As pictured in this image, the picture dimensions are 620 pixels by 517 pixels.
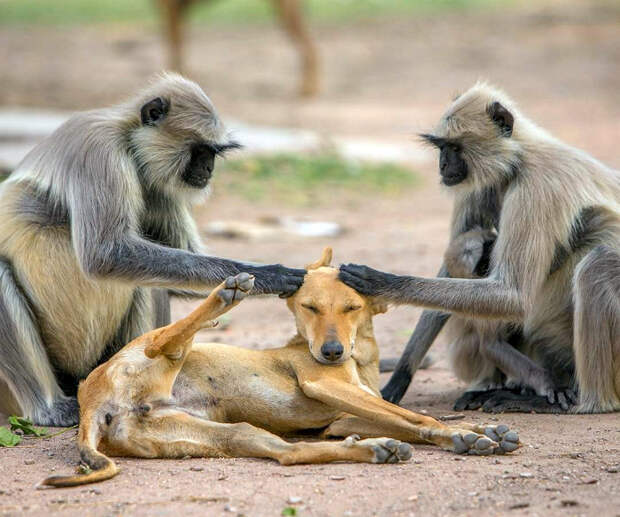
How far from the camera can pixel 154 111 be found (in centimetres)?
545

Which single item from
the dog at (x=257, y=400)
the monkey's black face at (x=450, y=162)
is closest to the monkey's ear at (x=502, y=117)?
the monkey's black face at (x=450, y=162)

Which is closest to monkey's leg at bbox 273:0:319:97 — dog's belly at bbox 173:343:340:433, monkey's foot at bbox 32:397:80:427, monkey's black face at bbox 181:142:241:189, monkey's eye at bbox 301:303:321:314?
monkey's black face at bbox 181:142:241:189

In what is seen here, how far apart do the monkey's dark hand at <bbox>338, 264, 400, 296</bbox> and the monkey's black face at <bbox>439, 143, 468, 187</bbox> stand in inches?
28.0

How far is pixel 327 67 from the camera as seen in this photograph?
22.2 m

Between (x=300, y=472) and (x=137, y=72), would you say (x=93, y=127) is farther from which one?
(x=137, y=72)

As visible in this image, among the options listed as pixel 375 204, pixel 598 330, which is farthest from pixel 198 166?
pixel 375 204

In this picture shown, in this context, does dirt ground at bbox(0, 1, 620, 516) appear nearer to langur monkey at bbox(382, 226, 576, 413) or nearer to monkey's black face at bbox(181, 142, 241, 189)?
langur monkey at bbox(382, 226, 576, 413)

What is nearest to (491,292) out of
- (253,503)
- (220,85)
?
(253,503)

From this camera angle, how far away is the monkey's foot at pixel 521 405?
17.7ft

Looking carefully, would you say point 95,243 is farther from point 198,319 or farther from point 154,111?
point 198,319

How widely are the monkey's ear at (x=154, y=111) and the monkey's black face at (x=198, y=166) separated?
0.23 m

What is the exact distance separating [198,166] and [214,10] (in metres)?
23.5

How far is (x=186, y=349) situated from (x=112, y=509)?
1020 millimetres

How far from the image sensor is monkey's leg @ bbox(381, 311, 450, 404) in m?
5.60
